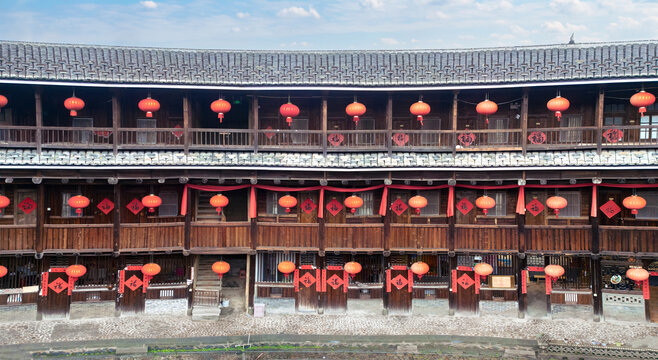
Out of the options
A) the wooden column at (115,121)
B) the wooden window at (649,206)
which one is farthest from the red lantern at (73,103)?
the wooden window at (649,206)

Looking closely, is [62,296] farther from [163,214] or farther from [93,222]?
[163,214]

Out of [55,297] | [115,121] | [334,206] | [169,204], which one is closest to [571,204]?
[334,206]

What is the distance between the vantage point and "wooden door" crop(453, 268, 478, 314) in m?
18.8

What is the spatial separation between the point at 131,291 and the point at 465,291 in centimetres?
1395

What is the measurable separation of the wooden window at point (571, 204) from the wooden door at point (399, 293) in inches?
273

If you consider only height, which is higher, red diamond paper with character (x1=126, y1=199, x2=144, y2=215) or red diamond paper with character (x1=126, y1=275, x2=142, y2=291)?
red diamond paper with character (x1=126, y1=199, x2=144, y2=215)

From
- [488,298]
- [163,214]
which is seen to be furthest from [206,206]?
[488,298]

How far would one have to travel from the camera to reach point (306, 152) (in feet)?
58.6

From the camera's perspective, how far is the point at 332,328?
1772cm

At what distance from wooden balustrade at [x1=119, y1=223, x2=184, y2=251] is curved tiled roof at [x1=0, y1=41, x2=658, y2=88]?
557 cm

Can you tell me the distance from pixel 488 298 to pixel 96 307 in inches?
640

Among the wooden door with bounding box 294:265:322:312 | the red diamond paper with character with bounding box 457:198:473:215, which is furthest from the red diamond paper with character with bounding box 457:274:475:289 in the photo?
the wooden door with bounding box 294:265:322:312

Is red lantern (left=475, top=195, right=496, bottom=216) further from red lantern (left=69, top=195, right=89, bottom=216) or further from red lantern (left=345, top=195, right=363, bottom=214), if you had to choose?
red lantern (left=69, top=195, right=89, bottom=216)

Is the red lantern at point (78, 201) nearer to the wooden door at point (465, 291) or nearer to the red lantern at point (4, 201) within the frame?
the red lantern at point (4, 201)
